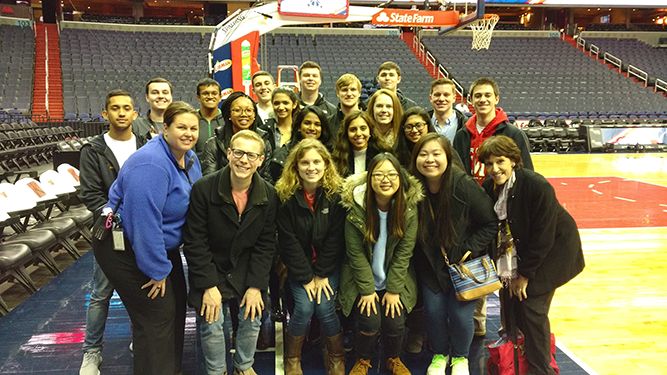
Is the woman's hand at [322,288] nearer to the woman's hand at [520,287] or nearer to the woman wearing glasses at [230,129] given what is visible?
the woman wearing glasses at [230,129]

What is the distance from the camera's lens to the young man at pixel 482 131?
2.59 metres

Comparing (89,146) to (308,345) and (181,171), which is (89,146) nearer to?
(181,171)

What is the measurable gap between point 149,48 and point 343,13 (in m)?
12.4

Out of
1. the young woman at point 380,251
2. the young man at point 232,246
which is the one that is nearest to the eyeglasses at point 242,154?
the young man at point 232,246

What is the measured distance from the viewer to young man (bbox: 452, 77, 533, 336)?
2594mm

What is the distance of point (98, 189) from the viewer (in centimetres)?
226

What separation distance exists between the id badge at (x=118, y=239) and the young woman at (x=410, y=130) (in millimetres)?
1577

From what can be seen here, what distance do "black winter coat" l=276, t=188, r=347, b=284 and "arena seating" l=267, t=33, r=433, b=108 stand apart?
38.1ft

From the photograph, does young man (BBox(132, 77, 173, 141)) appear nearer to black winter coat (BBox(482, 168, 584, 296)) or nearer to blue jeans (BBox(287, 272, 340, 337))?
blue jeans (BBox(287, 272, 340, 337))

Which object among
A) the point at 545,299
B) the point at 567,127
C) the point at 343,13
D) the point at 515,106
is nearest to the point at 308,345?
the point at 545,299

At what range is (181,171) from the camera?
2.05 m

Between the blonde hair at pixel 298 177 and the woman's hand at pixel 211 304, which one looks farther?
the blonde hair at pixel 298 177

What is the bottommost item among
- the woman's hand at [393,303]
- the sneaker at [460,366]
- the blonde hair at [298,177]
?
the sneaker at [460,366]

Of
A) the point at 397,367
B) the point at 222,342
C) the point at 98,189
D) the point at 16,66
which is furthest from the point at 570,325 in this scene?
the point at 16,66
